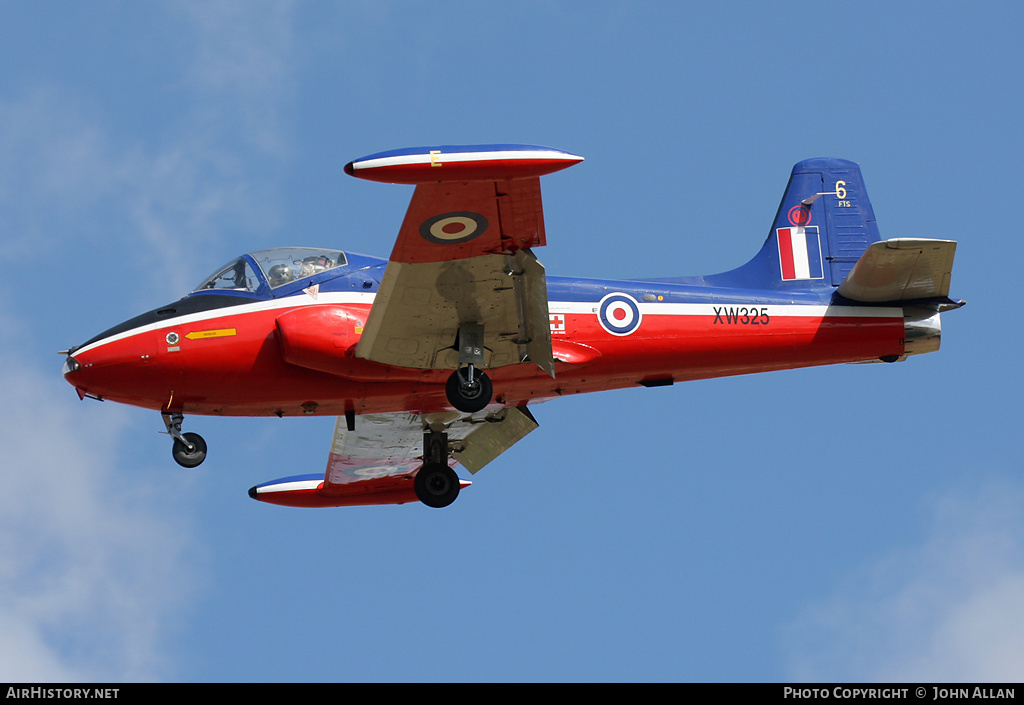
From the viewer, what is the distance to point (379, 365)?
695 inches

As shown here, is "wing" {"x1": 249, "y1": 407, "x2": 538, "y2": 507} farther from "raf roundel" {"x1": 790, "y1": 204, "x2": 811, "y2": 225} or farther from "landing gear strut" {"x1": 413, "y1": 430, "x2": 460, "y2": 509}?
"raf roundel" {"x1": 790, "y1": 204, "x2": 811, "y2": 225}

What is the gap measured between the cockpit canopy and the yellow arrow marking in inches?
26.4

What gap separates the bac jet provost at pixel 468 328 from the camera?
16.6m

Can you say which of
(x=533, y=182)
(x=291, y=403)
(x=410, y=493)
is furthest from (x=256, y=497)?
(x=533, y=182)

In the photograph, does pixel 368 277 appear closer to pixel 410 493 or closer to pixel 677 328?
pixel 677 328

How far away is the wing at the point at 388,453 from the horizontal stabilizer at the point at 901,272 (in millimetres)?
5772

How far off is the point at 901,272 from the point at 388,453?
29.4 feet

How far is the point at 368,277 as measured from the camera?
1806 cm

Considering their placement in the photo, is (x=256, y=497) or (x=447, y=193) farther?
(x=256, y=497)

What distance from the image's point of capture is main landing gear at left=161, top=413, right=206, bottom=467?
698 inches

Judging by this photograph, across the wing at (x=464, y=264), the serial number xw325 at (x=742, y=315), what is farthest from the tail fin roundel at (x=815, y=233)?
→ the wing at (x=464, y=264)

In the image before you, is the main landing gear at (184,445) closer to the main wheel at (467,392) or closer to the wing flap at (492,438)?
the main wheel at (467,392)

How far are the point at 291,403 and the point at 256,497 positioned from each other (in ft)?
18.7

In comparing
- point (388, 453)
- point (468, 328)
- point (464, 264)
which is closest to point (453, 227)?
point (464, 264)
